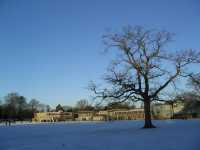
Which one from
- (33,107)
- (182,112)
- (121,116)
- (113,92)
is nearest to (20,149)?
(113,92)

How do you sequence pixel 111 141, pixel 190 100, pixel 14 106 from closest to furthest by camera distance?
pixel 111 141 < pixel 190 100 < pixel 14 106

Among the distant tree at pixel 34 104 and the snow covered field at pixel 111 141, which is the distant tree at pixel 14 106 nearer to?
the distant tree at pixel 34 104

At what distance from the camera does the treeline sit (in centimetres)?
13334

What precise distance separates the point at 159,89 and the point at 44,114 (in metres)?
114

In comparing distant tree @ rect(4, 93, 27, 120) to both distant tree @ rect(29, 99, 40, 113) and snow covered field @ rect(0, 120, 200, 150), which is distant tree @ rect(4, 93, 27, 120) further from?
snow covered field @ rect(0, 120, 200, 150)

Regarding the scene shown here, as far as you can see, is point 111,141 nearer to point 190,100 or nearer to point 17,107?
point 190,100

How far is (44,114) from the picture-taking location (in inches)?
5792

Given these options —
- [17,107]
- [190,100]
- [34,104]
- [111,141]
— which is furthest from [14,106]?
[111,141]

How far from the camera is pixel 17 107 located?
152875 millimetres

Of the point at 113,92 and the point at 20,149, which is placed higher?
the point at 113,92

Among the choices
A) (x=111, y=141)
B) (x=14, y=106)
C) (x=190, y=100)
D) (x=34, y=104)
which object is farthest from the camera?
(x=34, y=104)

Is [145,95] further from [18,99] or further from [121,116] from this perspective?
[18,99]

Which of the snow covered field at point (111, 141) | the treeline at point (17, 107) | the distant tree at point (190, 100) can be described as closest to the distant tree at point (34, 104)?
the treeline at point (17, 107)

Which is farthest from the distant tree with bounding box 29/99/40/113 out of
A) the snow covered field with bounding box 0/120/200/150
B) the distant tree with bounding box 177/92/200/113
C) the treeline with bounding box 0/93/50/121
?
the snow covered field with bounding box 0/120/200/150
